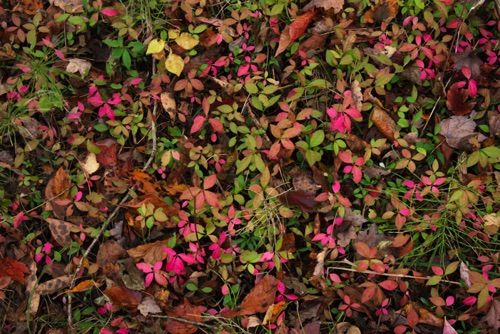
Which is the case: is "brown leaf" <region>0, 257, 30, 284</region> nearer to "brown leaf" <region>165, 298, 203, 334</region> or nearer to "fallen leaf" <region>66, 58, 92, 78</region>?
"brown leaf" <region>165, 298, 203, 334</region>

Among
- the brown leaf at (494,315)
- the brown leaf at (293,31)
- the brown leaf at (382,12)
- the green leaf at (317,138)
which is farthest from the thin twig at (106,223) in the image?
the brown leaf at (494,315)

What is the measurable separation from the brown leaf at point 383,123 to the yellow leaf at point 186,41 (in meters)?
1.04

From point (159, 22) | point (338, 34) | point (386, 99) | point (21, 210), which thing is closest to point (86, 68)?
point (159, 22)

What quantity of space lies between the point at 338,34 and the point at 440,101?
654mm

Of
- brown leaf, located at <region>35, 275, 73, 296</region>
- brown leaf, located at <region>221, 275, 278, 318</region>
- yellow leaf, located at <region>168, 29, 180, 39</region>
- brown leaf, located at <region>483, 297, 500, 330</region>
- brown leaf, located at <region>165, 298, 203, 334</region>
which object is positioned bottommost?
brown leaf, located at <region>165, 298, 203, 334</region>

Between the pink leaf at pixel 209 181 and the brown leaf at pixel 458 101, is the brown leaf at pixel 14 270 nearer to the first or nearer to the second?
the pink leaf at pixel 209 181

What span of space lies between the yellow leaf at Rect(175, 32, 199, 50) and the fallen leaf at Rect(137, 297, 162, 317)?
135 cm

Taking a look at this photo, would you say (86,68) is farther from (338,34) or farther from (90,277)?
(338,34)

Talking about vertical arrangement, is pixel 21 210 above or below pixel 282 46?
below

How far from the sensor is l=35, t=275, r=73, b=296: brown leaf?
6.96 ft

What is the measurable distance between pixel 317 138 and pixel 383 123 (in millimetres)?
379

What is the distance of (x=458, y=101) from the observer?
2.27 metres

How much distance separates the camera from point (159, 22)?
2445mm

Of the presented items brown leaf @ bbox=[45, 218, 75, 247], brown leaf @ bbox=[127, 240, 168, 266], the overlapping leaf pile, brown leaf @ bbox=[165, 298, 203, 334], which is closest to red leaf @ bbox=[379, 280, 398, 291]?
the overlapping leaf pile
